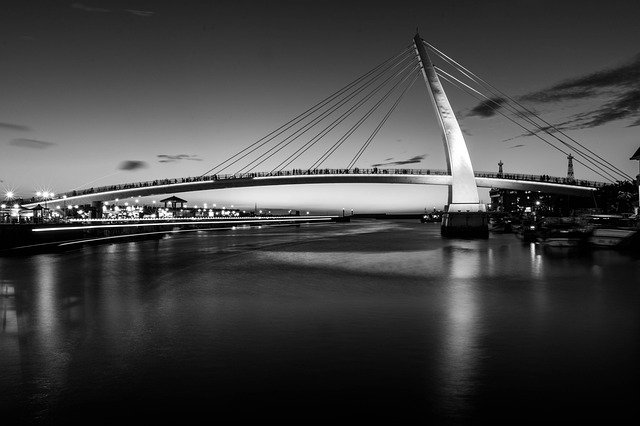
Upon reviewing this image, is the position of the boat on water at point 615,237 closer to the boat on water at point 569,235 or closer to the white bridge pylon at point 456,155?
the boat on water at point 569,235

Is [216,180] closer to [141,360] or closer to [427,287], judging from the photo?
[427,287]

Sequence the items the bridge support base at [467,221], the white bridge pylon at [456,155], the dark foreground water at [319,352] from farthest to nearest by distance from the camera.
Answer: the bridge support base at [467,221], the white bridge pylon at [456,155], the dark foreground water at [319,352]

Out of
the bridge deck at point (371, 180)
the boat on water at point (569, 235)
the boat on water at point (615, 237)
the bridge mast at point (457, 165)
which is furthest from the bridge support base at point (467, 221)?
the bridge deck at point (371, 180)

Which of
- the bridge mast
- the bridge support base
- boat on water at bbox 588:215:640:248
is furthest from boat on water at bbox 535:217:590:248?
the bridge support base

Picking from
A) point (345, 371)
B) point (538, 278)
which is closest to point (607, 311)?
point (538, 278)

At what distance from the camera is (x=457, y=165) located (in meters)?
41.6

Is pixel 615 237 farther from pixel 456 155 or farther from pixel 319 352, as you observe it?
pixel 319 352

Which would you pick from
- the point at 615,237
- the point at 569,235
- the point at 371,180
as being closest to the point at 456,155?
the point at 569,235

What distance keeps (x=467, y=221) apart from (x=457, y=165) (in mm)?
6060

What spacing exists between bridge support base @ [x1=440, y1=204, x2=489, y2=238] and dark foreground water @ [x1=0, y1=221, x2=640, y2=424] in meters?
29.6

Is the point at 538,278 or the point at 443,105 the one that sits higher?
the point at 443,105

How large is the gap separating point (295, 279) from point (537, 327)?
893 centimetres

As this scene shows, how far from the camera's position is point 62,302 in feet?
36.5

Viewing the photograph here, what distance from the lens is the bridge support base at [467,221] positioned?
43.3 meters
